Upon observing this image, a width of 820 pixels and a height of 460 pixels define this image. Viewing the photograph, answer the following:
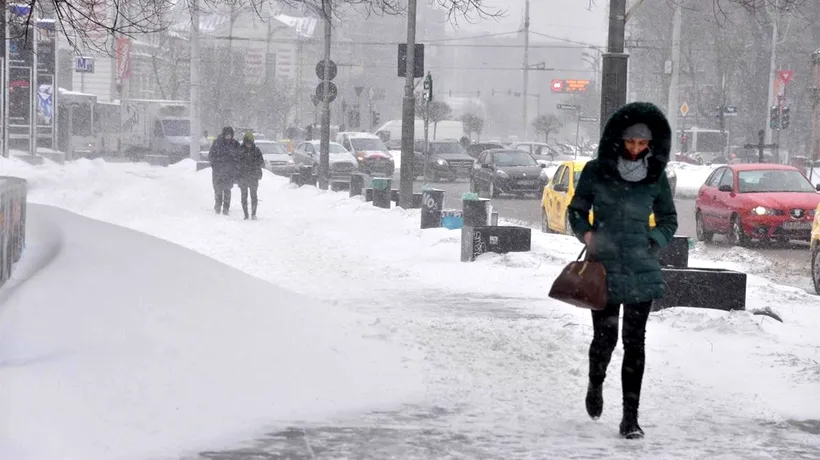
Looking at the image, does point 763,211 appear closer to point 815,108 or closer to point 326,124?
point 326,124

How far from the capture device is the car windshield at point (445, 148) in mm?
53250

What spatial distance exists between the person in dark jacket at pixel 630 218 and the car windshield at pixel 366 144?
4627 cm

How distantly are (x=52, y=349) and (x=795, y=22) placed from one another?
235ft

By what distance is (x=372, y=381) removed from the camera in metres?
8.23

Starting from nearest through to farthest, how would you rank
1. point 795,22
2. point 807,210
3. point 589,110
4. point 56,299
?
point 56,299 → point 807,210 → point 795,22 → point 589,110

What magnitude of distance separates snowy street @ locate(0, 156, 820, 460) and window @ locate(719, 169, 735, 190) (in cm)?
1054

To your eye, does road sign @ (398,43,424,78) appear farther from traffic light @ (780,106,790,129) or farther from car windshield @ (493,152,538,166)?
traffic light @ (780,106,790,129)

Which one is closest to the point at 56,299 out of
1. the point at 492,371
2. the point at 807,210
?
the point at 492,371

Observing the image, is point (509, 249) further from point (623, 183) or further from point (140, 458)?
point (140, 458)

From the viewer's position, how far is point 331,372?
828cm

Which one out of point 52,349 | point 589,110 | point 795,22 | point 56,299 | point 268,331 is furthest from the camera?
point 589,110

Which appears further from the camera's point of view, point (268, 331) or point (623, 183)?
point (268, 331)

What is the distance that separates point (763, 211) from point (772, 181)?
1.52 meters

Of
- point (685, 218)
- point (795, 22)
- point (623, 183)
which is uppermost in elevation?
point (795, 22)
